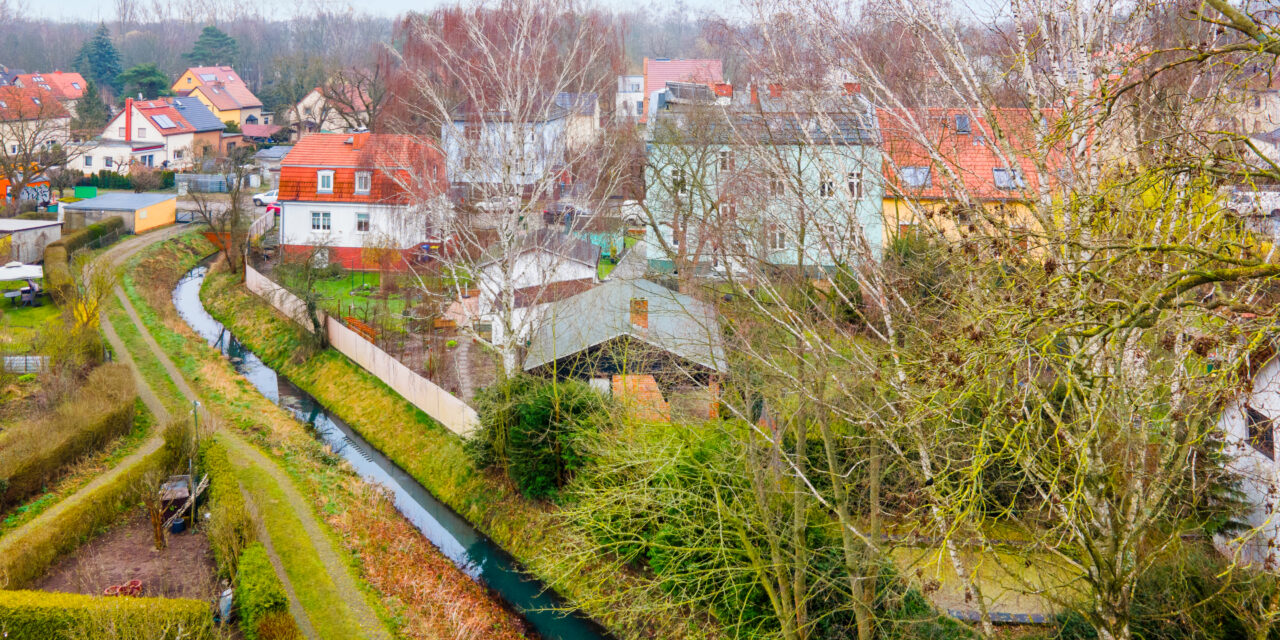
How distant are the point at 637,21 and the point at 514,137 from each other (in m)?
85.9

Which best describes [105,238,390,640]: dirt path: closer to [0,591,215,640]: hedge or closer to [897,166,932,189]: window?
[0,591,215,640]: hedge

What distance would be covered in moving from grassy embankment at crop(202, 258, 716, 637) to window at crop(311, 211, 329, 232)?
388 cm

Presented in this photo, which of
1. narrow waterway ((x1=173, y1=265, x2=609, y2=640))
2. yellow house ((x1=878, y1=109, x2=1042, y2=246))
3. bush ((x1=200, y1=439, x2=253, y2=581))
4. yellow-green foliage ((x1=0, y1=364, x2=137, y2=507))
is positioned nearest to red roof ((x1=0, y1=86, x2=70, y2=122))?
narrow waterway ((x1=173, y1=265, x2=609, y2=640))

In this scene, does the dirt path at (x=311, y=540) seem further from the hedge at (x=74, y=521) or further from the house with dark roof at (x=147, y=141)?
the house with dark roof at (x=147, y=141)

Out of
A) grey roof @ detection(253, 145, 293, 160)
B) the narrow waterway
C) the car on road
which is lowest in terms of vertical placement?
the narrow waterway

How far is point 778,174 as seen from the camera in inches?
375

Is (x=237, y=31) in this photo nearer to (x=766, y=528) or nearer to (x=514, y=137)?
(x=514, y=137)

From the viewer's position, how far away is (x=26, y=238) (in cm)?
3200

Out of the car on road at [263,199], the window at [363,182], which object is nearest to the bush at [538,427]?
the window at [363,182]

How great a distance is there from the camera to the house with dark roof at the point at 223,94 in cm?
6594

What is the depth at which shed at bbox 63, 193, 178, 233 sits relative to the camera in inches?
1465

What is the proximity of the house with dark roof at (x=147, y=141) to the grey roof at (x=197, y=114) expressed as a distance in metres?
0.10

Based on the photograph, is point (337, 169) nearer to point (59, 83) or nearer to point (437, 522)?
point (437, 522)

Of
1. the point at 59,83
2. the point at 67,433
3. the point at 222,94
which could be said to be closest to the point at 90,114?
the point at 222,94
